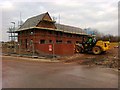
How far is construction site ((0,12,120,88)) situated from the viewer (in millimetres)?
11266

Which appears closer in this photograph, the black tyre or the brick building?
the black tyre

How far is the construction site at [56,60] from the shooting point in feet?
37.0

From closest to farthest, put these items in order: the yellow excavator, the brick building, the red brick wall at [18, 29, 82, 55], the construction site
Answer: the construction site, the yellow excavator, the red brick wall at [18, 29, 82, 55], the brick building

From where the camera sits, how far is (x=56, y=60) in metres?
24.1

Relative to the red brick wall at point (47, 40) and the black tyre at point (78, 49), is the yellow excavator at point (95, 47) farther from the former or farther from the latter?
the red brick wall at point (47, 40)

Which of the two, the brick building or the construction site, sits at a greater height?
the brick building

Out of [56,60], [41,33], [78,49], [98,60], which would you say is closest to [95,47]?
[78,49]

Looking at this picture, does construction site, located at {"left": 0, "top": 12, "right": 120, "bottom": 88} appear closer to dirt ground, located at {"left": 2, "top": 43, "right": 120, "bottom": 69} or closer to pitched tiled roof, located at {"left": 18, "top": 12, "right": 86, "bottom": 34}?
dirt ground, located at {"left": 2, "top": 43, "right": 120, "bottom": 69}

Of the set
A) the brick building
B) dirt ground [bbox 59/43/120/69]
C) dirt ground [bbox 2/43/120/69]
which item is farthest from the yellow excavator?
the brick building

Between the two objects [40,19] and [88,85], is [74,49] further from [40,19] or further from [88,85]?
[88,85]

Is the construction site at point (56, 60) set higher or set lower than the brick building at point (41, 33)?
lower

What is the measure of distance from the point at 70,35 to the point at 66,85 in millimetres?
41321

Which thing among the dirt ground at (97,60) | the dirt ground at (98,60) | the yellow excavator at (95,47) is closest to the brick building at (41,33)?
the yellow excavator at (95,47)

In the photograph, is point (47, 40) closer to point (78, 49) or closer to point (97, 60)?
point (78, 49)
